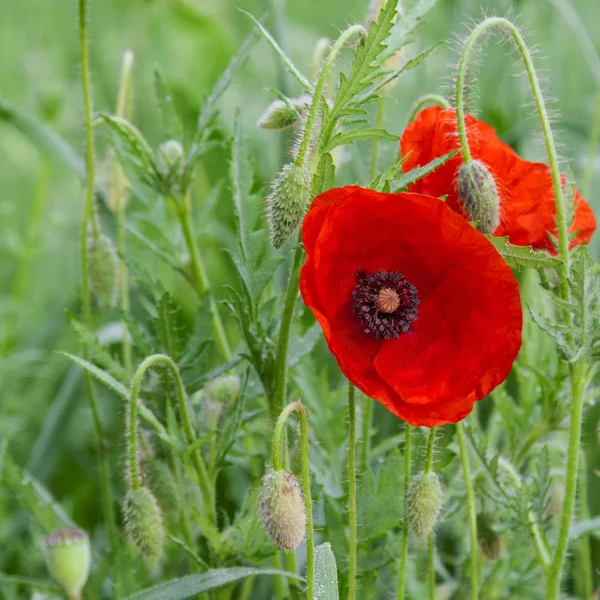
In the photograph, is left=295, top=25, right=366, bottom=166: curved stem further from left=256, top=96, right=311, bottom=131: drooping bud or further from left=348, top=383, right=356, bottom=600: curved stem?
A: left=348, top=383, right=356, bottom=600: curved stem

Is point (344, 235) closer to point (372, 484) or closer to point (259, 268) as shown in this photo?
Answer: point (259, 268)

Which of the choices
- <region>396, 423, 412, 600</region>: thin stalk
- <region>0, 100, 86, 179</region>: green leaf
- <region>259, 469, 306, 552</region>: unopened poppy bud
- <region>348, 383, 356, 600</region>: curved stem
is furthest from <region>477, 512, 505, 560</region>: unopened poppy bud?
<region>0, 100, 86, 179</region>: green leaf

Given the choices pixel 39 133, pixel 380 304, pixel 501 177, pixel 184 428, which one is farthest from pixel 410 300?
pixel 39 133

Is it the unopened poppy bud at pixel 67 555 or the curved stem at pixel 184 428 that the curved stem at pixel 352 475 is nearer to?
the curved stem at pixel 184 428

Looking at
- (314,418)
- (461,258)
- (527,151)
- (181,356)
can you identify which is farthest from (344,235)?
(527,151)

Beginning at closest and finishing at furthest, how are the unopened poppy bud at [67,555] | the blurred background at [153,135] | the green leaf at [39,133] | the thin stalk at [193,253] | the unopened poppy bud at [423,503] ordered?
the unopened poppy bud at [423,503] → the unopened poppy bud at [67,555] → the thin stalk at [193,253] → the green leaf at [39,133] → the blurred background at [153,135]

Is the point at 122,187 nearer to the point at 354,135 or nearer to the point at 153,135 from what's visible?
Answer: the point at 354,135

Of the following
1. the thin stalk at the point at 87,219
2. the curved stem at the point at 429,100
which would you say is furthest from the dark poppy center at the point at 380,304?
the thin stalk at the point at 87,219
